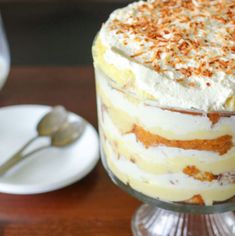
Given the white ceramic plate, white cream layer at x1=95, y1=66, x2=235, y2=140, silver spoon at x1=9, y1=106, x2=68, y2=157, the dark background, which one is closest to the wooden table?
the white ceramic plate

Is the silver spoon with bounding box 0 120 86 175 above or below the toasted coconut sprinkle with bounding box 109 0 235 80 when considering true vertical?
below

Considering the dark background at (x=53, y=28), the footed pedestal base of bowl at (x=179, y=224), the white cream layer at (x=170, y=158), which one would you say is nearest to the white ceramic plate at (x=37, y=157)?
the footed pedestal base of bowl at (x=179, y=224)

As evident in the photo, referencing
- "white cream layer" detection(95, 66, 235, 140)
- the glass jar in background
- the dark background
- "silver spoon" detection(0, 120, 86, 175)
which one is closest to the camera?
"white cream layer" detection(95, 66, 235, 140)

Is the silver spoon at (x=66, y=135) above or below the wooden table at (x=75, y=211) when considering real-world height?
above

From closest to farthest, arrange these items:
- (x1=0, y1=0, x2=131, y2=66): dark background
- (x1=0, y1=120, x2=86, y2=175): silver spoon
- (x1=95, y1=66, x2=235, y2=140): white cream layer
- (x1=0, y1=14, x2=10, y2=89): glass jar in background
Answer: (x1=95, y1=66, x2=235, y2=140): white cream layer
(x1=0, y1=120, x2=86, y2=175): silver spoon
(x1=0, y1=14, x2=10, y2=89): glass jar in background
(x1=0, y1=0, x2=131, y2=66): dark background

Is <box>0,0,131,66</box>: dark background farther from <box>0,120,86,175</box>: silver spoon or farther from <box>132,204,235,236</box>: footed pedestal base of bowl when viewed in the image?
<box>132,204,235,236</box>: footed pedestal base of bowl

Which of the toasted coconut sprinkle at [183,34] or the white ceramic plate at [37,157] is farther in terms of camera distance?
the white ceramic plate at [37,157]

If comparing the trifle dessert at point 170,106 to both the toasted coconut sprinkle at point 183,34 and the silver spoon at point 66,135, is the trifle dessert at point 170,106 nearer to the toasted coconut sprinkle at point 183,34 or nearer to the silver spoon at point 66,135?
the toasted coconut sprinkle at point 183,34

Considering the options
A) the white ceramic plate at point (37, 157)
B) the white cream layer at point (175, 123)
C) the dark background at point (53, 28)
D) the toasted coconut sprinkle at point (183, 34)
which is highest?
the toasted coconut sprinkle at point (183, 34)

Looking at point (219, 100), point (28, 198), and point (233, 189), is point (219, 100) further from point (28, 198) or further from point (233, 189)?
point (28, 198)
